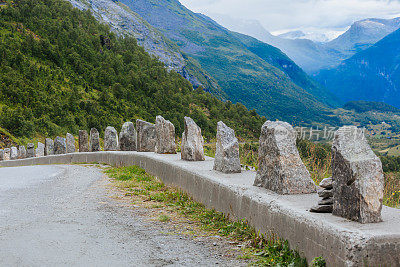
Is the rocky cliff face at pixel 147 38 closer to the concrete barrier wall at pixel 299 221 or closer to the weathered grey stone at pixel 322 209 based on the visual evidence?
the concrete barrier wall at pixel 299 221

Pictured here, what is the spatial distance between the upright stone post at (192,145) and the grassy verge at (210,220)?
0.89m

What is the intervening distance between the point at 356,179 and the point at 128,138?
12.1 metres

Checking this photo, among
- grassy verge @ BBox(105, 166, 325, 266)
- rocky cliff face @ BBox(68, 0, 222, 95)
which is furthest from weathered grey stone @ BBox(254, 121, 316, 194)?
rocky cliff face @ BBox(68, 0, 222, 95)

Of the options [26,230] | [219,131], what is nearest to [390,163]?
[219,131]

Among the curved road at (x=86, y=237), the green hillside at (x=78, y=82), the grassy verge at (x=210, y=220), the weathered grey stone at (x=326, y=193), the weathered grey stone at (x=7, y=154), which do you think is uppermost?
the green hillside at (x=78, y=82)

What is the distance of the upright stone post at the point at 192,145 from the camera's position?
29.7 ft

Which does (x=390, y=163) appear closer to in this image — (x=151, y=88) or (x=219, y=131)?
(x=219, y=131)

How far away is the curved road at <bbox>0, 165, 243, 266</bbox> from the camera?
13.9ft

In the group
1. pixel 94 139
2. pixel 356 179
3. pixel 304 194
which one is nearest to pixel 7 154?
pixel 94 139

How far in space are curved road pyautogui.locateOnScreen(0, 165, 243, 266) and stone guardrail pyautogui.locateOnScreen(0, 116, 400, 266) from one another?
75 centimetres

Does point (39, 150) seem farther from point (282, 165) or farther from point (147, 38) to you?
point (147, 38)

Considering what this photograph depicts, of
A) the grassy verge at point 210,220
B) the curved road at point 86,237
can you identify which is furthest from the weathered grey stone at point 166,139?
the curved road at point 86,237

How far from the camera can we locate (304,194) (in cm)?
509

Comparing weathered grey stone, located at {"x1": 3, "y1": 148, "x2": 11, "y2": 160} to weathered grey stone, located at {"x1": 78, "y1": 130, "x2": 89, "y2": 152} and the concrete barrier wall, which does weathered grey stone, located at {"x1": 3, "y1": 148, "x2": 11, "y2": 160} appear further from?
the concrete barrier wall
